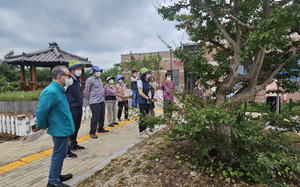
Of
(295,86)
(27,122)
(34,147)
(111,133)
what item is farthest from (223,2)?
(27,122)

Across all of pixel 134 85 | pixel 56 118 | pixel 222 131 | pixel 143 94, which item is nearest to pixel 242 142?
pixel 222 131

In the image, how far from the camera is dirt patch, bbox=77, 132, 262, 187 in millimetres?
2430

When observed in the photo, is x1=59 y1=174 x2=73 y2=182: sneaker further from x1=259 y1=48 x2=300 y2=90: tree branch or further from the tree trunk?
x1=259 y1=48 x2=300 y2=90: tree branch

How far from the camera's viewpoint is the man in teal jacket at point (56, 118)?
8.30 ft

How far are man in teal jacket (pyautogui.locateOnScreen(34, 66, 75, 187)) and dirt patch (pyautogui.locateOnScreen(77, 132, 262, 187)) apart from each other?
0.45 meters

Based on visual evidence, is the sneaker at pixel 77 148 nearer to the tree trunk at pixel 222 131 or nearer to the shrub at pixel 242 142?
the shrub at pixel 242 142

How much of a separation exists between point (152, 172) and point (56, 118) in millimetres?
1580

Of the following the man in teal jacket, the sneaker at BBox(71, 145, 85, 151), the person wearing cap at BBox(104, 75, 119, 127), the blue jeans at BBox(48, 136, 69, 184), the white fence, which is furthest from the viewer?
the person wearing cap at BBox(104, 75, 119, 127)

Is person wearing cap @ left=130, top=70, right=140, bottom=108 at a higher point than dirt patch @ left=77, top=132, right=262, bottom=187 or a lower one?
higher

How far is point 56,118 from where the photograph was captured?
2664 millimetres

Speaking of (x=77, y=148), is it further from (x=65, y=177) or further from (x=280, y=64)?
(x=280, y=64)

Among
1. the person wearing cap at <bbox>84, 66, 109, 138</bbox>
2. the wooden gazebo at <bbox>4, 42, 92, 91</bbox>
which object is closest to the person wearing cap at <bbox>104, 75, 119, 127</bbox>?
the person wearing cap at <bbox>84, 66, 109, 138</bbox>

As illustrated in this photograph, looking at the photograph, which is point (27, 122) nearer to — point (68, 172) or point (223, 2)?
point (68, 172)

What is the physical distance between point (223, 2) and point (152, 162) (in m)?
2.82
